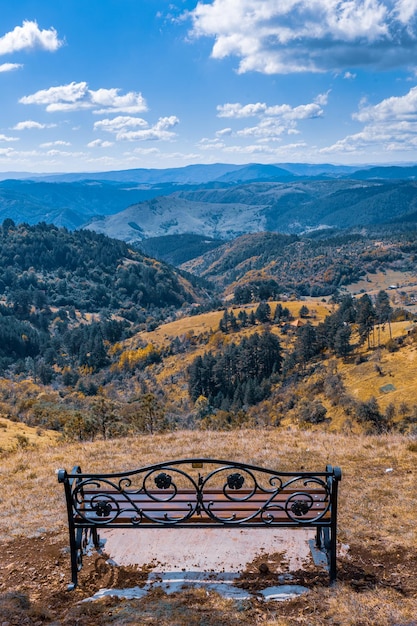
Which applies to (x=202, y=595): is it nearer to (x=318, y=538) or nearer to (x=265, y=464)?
(x=318, y=538)

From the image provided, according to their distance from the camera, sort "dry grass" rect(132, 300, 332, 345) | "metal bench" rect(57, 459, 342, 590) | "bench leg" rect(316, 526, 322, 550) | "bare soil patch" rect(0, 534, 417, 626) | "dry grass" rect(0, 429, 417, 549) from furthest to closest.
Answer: "dry grass" rect(132, 300, 332, 345), "dry grass" rect(0, 429, 417, 549), "bench leg" rect(316, 526, 322, 550), "metal bench" rect(57, 459, 342, 590), "bare soil patch" rect(0, 534, 417, 626)

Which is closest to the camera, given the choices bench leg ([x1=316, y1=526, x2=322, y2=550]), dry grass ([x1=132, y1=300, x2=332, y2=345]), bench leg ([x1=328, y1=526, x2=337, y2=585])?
bench leg ([x1=328, y1=526, x2=337, y2=585])

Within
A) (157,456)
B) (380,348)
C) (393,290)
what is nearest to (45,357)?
(380,348)

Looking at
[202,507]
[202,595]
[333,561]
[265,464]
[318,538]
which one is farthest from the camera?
[265,464]

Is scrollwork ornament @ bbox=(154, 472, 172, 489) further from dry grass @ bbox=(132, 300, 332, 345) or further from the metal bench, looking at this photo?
dry grass @ bbox=(132, 300, 332, 345)

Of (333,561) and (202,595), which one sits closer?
(202,595)

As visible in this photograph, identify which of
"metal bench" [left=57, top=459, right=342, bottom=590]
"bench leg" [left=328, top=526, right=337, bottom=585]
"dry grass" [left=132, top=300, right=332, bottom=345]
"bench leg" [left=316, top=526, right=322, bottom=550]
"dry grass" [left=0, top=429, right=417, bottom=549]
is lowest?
"dry grass" [left=132, top=300, right=332, bottom=345]

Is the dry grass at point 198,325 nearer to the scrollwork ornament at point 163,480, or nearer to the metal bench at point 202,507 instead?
the metal bench at point 202,507

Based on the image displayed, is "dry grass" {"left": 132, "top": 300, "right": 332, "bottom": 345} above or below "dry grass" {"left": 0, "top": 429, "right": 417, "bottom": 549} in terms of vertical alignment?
below

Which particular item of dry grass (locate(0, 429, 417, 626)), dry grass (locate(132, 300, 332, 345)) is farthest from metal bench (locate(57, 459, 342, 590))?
dry grass (locate(132, 300, 332, 345))

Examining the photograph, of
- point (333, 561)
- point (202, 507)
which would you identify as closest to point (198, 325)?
point (202, 507)

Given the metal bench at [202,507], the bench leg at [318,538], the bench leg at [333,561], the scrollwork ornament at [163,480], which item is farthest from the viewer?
the bench leg at [318,538]

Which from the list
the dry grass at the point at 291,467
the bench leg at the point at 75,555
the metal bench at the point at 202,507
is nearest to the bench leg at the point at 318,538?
the metal bench at the point at 202,507

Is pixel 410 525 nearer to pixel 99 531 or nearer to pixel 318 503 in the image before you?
pixel 318 503
